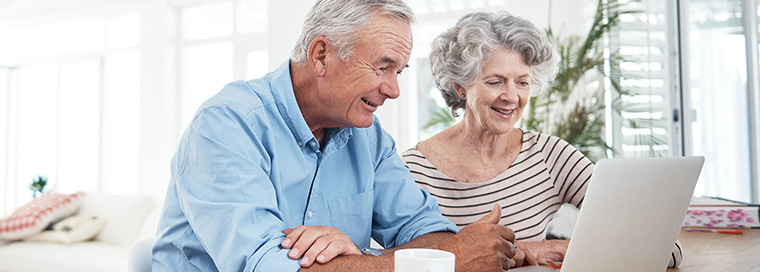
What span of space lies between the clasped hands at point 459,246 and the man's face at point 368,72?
0.31 meters

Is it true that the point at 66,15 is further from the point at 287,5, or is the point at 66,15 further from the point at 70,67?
the point at 287,5

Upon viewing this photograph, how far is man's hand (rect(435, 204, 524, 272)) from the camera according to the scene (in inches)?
42.6

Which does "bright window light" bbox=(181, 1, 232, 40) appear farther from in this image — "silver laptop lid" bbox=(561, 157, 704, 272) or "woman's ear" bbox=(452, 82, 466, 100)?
"silver laptop lid" bbox=(561, 157, 704, 272)

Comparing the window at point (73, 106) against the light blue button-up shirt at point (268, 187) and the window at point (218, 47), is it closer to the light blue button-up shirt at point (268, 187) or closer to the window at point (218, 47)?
the window at point (218, 47)

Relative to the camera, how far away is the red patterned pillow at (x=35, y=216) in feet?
14.4

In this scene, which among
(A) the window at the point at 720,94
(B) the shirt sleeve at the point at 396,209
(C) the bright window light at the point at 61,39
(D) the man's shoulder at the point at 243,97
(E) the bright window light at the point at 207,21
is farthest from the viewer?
(C) the bright window light at the point at 61,39

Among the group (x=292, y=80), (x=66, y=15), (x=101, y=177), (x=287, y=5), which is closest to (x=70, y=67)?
(x=66, y=15)

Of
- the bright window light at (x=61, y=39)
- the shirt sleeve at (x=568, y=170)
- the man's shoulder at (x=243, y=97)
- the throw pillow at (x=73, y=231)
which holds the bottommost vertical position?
the throw pillow at (x=73, y=231)

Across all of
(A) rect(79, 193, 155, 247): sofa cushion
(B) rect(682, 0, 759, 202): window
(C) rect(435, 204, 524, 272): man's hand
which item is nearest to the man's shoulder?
(C) rect(435, 204, 524, 272): man's hand

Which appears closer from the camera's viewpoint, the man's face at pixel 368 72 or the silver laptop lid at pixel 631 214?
the silver laptop lid at pixel 631 214

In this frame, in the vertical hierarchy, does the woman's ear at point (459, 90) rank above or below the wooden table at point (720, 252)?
above

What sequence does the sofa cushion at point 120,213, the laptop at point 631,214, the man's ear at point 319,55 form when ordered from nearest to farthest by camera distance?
the laptop at point 631,214
the man's ear at point 319,55
the sofa cushion at point 120,213

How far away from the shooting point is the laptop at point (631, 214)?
881 millimetres

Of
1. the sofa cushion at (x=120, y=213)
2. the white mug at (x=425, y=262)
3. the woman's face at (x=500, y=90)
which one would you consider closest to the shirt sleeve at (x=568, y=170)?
the woman's face at (x=500, y=90)
